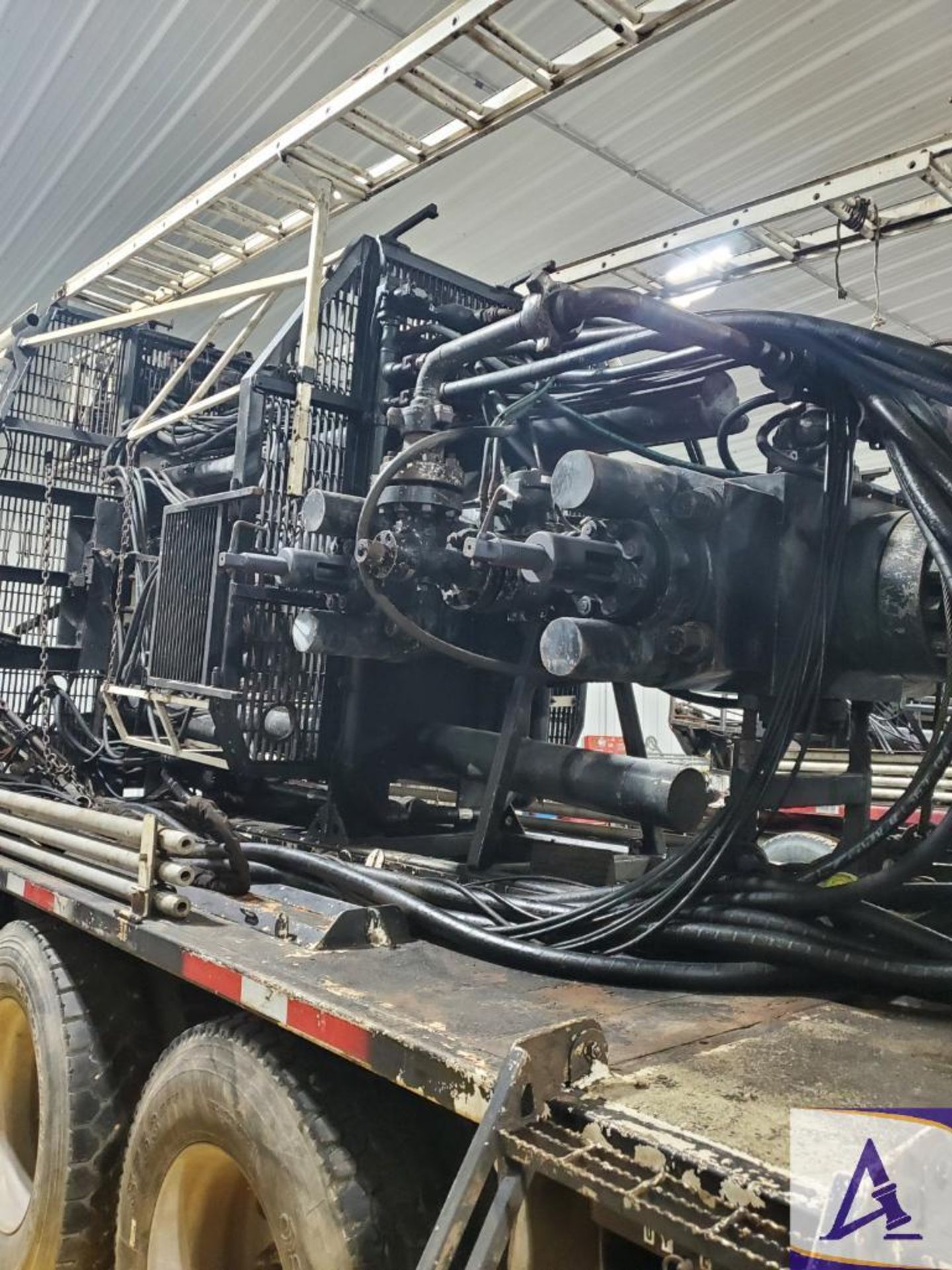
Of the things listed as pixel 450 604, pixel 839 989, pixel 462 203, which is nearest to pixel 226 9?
pixel 462 203

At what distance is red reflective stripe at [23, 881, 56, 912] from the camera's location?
270cm

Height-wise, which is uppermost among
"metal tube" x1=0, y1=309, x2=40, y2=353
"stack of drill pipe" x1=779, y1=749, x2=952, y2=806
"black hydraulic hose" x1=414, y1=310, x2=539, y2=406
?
"metal tube" x1=0, y1=309, x2=40, y2=353

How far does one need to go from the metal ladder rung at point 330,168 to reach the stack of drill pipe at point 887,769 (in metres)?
3.16

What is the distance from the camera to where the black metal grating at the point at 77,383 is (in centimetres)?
497

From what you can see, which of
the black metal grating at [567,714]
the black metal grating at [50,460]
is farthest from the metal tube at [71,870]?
the black metal grating at [50,460]

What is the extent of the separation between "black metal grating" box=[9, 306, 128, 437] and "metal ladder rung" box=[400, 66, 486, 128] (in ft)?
7.54

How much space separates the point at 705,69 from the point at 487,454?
3122mm

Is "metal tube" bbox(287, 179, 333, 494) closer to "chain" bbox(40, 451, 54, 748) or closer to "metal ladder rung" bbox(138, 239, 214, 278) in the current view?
"metal ladder rung" bbox(138, 239, 214, 278)

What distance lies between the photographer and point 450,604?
106 inches

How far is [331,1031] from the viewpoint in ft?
5.53

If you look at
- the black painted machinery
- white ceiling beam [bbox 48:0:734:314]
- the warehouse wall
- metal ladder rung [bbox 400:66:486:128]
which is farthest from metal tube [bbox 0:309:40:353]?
the warehouse wall

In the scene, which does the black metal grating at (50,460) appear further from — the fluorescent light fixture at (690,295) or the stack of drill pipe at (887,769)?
the stack of drill pipe at (887,769)

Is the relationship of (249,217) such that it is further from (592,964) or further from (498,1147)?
(498,1147)

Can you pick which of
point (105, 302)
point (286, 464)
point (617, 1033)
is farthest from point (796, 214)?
point (617, 1033)
